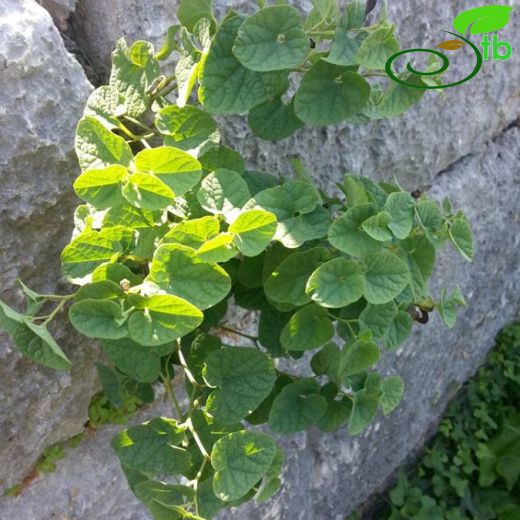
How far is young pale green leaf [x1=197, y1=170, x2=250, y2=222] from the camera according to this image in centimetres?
76

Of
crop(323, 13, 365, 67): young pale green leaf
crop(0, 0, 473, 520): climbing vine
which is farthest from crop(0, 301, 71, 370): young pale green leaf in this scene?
crop(323, 13, 365, 67): young pale green leaf

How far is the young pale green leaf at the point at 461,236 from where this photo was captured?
Answer: 2.76 feet

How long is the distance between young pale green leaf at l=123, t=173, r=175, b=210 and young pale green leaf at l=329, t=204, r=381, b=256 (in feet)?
0.65

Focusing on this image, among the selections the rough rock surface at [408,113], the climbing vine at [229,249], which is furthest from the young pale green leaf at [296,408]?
the rough rock surface at [408,113]

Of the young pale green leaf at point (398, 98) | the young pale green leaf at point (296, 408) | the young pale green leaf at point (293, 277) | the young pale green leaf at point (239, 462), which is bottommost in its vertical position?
the young pale green leaf at point (296, 408)

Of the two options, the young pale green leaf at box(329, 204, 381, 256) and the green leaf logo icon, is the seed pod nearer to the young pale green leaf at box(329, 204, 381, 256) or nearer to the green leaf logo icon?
the young pale green leaf at box(329, 204, 381, 256)

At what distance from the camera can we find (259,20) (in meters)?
0.71

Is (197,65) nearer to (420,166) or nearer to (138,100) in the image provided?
(138,100)

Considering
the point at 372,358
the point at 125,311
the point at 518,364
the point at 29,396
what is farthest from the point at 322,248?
the point at 518,364

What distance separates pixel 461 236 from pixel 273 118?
0.28 metres

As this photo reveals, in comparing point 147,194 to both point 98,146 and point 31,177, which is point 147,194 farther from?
point 31,177

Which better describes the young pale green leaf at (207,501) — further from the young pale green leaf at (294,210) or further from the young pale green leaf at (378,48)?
the young pale green leaf at (378,48)

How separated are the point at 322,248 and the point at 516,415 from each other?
4.99 ft

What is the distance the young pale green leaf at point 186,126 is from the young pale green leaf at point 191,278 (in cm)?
18
